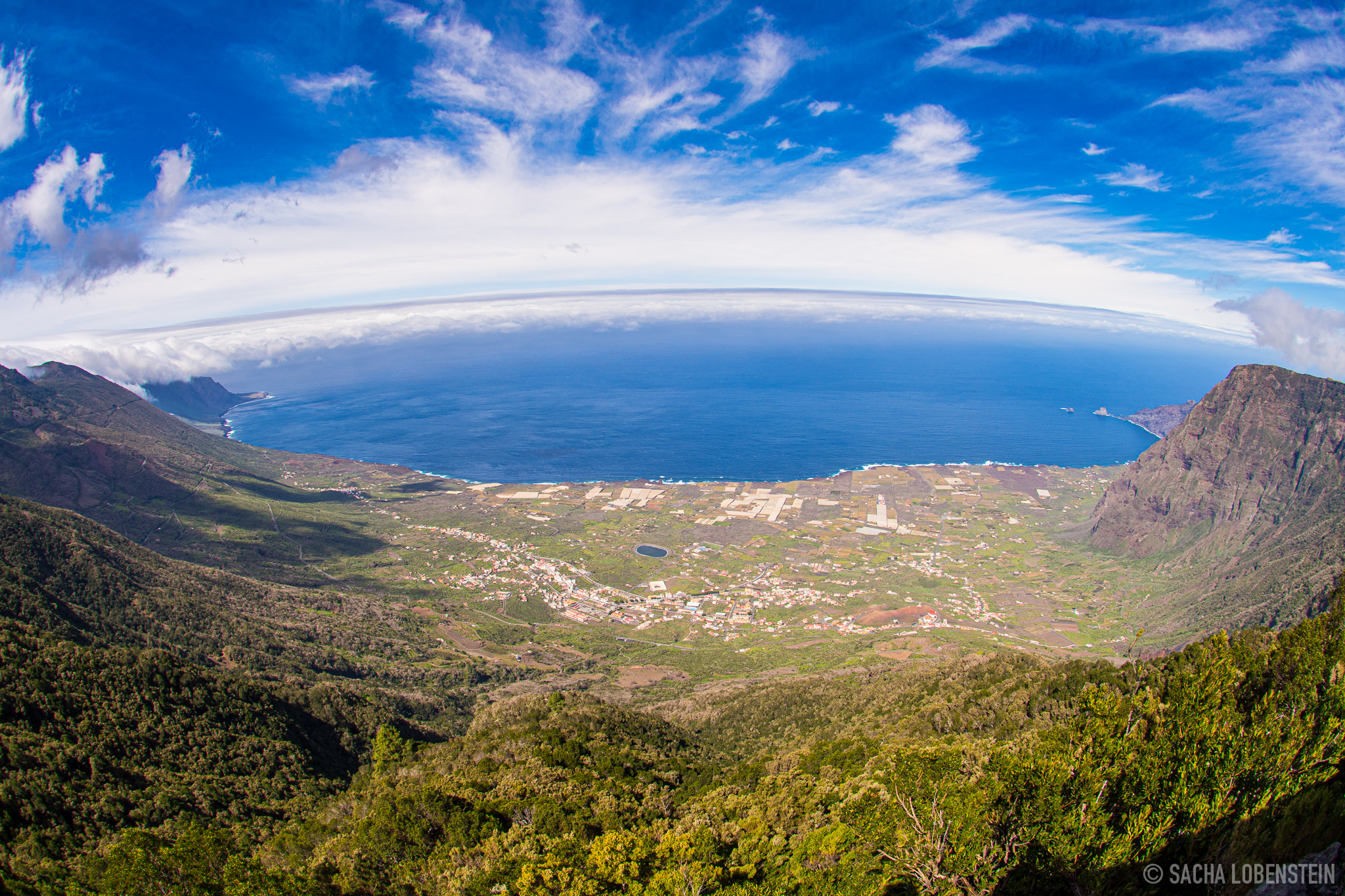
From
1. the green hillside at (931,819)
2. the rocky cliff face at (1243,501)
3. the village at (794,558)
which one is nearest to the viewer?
the green hillside at (931,819)

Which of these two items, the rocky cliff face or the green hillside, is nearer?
the green hillside

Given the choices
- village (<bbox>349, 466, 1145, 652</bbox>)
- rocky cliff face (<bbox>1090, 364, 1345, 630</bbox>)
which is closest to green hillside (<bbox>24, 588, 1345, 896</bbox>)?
village (<bbox>349, 466, 1145, 652</bbox>)

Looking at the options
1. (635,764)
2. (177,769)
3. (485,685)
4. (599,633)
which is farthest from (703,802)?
(599,633)

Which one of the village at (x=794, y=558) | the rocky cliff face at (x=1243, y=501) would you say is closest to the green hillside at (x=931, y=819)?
the village at (x=794, y=558)

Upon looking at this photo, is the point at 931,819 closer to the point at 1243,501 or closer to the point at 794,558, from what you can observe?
the point at 794,558

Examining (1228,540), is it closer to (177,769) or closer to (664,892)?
(664,892)

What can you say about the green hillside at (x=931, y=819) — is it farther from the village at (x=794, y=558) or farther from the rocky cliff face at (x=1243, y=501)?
the rocky cliff face at (x=1243, y=501)

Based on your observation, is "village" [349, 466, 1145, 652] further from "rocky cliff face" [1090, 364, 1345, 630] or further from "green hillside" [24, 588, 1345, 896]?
"green hillside" [24, 588, 1345, 896]

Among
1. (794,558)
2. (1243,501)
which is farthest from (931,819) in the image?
(1243,501)
